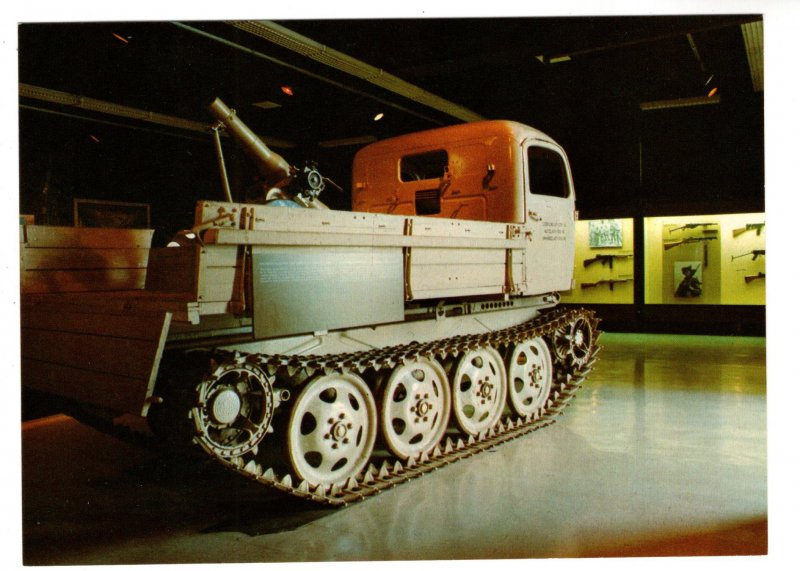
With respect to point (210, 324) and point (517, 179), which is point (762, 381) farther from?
point (210, 324)

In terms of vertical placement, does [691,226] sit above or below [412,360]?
Result: above

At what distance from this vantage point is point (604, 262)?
12859 millimetres

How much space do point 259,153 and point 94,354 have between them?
2.13 meters

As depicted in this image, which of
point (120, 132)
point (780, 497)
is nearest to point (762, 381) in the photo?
point (780, 497)

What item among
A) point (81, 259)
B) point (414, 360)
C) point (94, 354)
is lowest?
point (414, 360)

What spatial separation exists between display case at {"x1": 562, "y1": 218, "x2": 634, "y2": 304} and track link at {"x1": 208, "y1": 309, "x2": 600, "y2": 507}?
20.3 feet

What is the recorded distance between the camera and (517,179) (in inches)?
222

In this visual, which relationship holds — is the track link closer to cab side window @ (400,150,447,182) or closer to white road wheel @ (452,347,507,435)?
white road wheel @ (452,347,507,435)

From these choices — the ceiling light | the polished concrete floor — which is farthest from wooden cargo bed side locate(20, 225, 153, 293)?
the ceiling light

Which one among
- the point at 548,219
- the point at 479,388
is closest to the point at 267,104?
the point at 548,219

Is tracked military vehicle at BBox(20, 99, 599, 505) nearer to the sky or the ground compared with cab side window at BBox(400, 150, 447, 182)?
nearer to the ground

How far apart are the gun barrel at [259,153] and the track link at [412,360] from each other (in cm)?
170

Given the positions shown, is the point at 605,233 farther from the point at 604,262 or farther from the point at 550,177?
the point at 550,177

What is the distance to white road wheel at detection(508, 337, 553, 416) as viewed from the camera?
5.67 m
